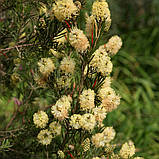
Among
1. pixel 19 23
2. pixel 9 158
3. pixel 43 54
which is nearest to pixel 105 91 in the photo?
pixel 43 54

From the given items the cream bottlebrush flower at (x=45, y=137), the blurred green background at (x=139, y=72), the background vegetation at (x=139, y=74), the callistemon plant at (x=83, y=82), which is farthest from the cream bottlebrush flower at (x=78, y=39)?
the blurred green background at (x=139, y=72)

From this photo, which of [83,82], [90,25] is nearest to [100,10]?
[90,25]

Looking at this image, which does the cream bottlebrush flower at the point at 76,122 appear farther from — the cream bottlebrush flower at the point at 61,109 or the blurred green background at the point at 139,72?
the blurred green background at the point at 139,72

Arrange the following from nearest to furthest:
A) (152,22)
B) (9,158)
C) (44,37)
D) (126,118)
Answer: (44,37) < (9,158) < (126,118) < (152,22)

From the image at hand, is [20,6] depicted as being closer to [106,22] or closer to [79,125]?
[106,22]

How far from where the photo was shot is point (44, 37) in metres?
0.63

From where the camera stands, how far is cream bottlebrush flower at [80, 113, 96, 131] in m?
0.51

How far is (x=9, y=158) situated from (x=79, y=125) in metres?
0.46

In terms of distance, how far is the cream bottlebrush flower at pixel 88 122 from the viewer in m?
0.51

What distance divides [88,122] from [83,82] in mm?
117

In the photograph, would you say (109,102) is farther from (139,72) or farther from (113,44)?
(139,72)

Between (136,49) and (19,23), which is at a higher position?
(19,23)

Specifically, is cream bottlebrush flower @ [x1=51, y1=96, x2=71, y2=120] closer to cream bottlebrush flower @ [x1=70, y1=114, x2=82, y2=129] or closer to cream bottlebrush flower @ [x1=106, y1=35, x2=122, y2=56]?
cream bottlebrush flower @ [x1=70, y1=114, x2=82, y2=129]

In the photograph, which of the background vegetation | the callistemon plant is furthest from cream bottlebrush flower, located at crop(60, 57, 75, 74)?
the background vegetation
